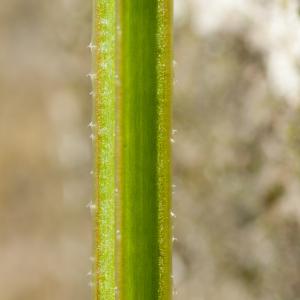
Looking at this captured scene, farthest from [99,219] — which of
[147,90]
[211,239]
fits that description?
[211,239]

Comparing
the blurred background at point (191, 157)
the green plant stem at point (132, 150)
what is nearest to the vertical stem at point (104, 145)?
the green plant stem at point (132, 150)

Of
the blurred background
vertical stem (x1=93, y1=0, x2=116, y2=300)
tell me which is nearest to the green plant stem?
vertical stem (x1=93, y1=0, x2=116, y2=300)

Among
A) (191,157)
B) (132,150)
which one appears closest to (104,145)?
(132,150)

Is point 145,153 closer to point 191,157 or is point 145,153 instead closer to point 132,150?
point 132,150

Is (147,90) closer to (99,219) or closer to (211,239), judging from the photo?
(99,219)

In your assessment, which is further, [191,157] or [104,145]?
[191,157]
